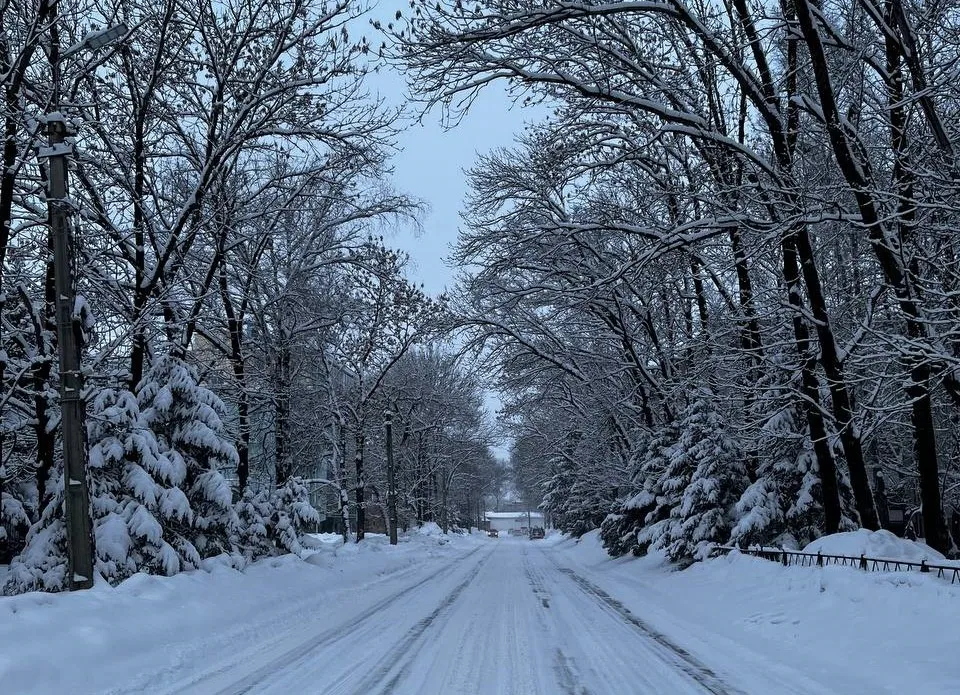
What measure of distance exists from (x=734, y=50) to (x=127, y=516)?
38.2 ft

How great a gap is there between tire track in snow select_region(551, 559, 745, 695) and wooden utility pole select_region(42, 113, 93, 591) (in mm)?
6646

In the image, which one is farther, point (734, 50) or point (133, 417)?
point (133, 417)

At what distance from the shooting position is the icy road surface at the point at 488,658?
724cm

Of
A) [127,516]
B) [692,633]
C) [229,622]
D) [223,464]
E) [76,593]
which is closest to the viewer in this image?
[76,593]

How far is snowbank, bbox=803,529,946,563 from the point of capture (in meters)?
11.1

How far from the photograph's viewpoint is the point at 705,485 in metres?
19.9

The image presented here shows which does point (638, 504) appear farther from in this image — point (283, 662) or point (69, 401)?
point (69, 401)

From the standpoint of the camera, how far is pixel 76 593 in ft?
30.5

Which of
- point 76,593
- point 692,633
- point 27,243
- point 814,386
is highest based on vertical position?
point 27,243

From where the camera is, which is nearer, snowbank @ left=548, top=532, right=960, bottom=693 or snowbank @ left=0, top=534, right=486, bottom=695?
snowbank @ left=548, top=532, right=960, bottom=693

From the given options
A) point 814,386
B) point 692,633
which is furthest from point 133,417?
point 814,386

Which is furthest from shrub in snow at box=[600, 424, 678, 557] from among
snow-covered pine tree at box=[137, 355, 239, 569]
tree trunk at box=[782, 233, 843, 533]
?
snow-covered pine tree at box=[137, 355, 239, 569]

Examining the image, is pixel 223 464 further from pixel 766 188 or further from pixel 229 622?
pixel 766 188

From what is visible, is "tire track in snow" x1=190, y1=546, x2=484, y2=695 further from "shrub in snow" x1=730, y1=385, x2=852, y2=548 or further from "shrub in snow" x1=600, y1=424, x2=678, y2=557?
"shrub in snow" x1=600, y1=424, x2=678, y2=557
